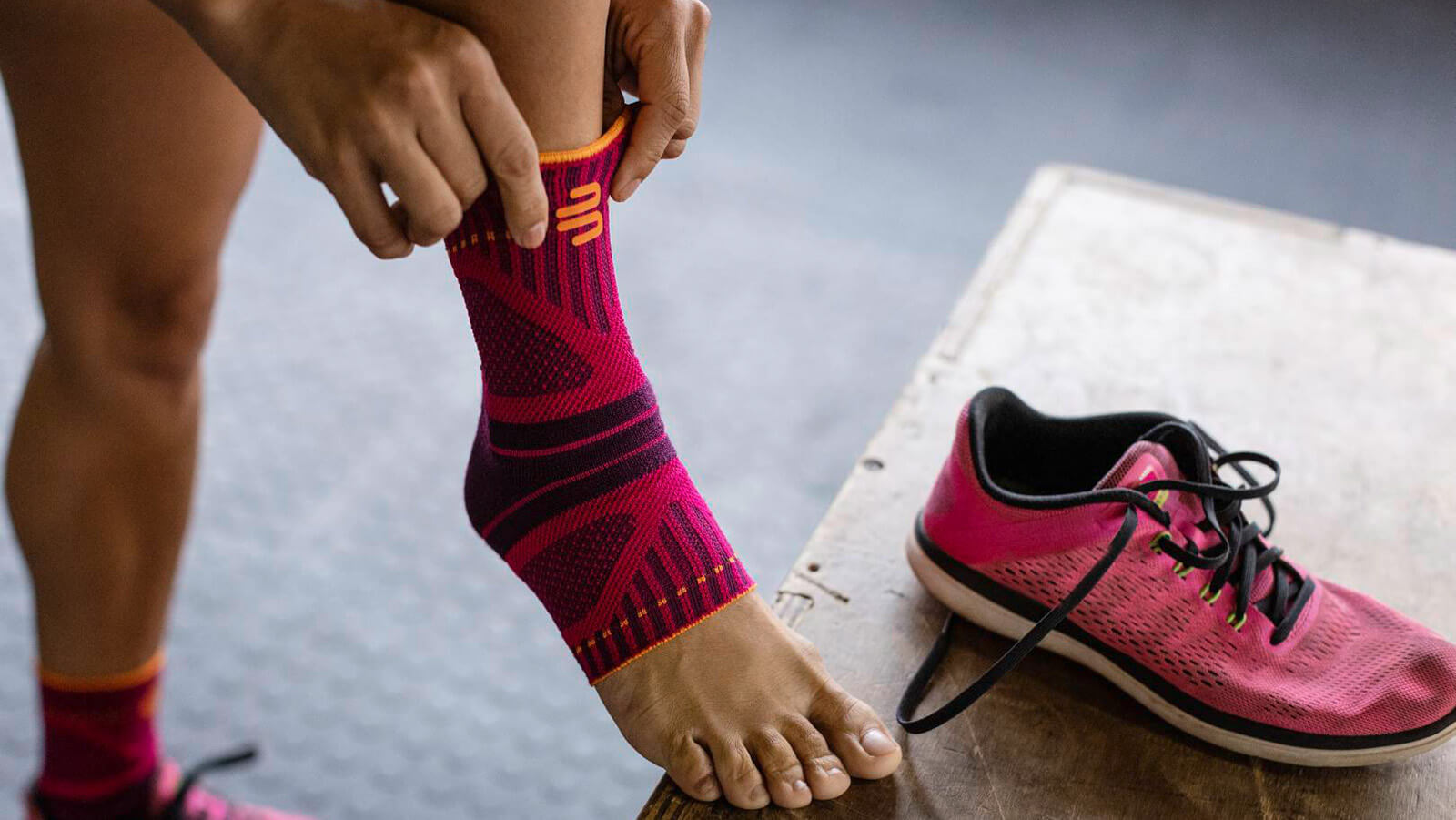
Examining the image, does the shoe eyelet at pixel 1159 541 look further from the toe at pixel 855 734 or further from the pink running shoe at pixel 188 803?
the pink running shoe at pixel 188 803

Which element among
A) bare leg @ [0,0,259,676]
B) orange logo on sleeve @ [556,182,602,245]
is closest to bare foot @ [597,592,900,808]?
orange logo on sleeve @ [556,182,602,245]

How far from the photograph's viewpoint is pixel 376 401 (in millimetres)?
1886

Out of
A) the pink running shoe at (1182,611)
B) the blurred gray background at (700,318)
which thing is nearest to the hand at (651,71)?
the pink running shoe at (1182,611)

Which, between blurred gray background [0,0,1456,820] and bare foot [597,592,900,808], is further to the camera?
blurred gray background [0,0,1456,820]

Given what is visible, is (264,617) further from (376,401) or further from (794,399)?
(794,399)

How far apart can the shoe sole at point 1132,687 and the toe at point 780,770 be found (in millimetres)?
162

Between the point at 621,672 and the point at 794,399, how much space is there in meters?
1.26

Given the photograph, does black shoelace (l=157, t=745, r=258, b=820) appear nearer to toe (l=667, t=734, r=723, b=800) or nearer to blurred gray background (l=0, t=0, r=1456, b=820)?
blurred gray background (l=0, t=0, r=1456, b=820)

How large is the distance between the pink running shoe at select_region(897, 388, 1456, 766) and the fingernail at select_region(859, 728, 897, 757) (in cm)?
3

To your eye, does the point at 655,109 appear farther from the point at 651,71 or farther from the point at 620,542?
the point at 620,542

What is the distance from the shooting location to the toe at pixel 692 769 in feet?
2.35

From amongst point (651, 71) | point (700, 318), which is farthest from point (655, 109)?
point (700, 318)

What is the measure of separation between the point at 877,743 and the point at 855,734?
0.05 ft

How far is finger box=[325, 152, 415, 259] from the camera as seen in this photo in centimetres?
60
